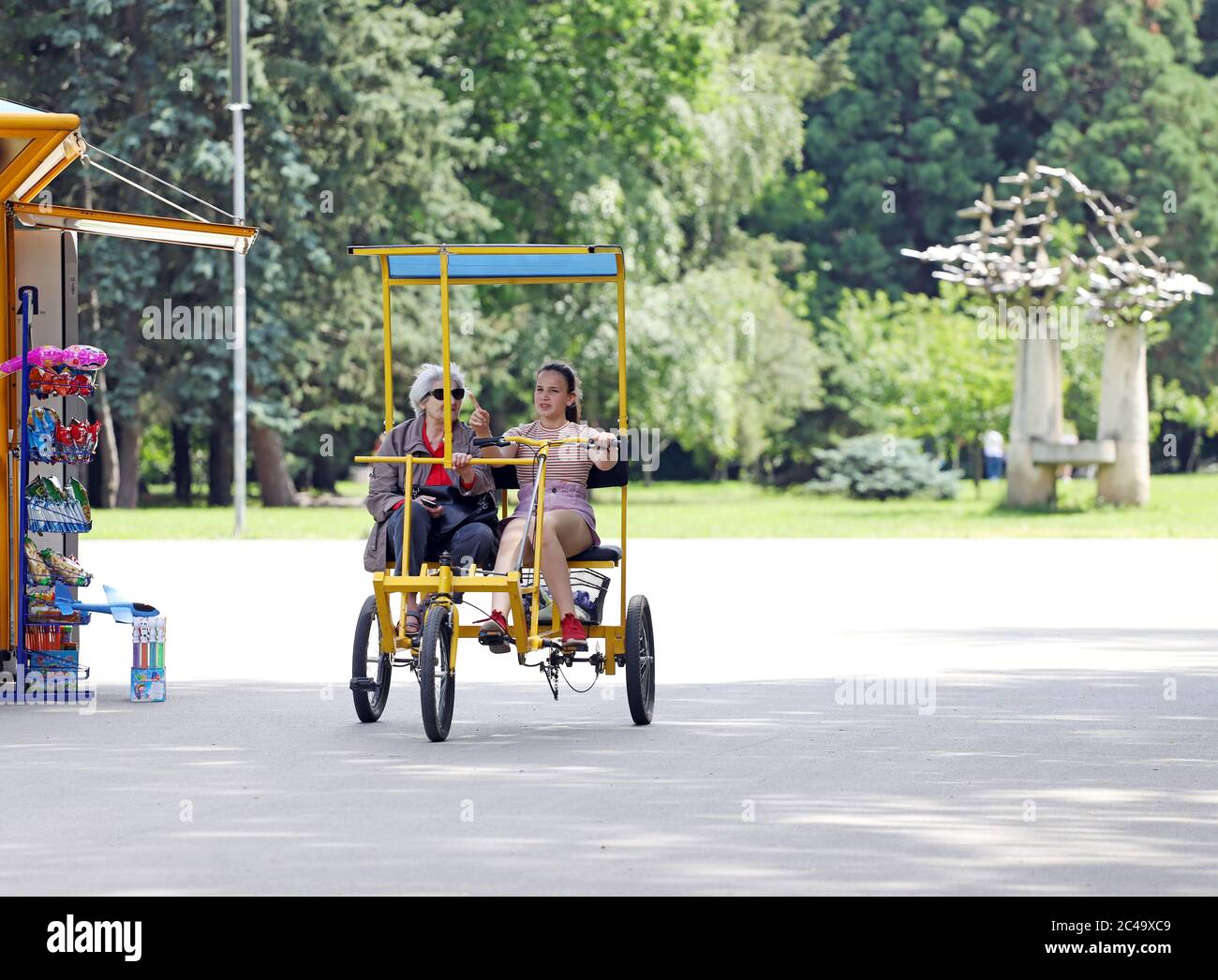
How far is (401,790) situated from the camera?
9516 millimetres

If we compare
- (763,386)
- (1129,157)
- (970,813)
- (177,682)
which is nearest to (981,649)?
(177,682)

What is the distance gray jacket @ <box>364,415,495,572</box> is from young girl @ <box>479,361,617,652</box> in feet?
0.74

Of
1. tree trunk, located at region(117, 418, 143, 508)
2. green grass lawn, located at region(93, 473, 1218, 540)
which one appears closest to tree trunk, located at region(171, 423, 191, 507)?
green grass lawn, located at region(93, 473, 1218, 540)

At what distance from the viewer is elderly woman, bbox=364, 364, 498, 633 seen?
1171cm

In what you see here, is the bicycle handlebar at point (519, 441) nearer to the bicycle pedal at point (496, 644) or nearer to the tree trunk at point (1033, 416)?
the bicycle pedal at point (496, 644)

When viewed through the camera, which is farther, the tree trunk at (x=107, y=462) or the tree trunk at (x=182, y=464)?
the tree trunk at (x=182, y=464)

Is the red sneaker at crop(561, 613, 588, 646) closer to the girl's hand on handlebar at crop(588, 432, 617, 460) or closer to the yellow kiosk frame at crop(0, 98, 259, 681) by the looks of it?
the girl's hand on handlebar at crop(588, 432, 617, 460)

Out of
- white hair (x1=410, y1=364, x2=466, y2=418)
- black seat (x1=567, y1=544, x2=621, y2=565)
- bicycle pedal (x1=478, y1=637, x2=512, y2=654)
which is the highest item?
white hair (x1=410, y1=364, x2=466, y2=418)

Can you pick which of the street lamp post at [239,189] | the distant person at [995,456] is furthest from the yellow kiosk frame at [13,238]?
the distant person at [995,456]

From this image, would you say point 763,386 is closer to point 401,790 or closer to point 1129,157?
point 1129,157

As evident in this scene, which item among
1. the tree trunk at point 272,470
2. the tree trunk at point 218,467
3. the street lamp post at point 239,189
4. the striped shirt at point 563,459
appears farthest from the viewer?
the tree trunk at point 218,467

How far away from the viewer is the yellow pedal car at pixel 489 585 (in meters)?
11.2

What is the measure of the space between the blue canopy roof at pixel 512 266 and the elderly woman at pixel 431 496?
0.67 metres
